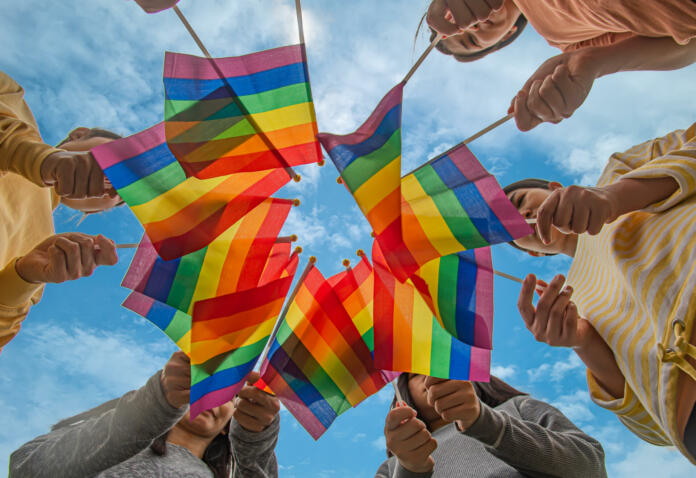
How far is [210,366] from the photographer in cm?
197

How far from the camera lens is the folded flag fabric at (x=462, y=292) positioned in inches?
77.1

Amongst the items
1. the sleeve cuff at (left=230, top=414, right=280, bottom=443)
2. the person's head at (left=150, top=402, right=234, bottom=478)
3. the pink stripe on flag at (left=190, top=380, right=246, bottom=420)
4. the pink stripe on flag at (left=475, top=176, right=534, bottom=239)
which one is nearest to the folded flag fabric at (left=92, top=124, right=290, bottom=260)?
the pink stripe on flag at (left=190, top=380, right=246, bottom=420)

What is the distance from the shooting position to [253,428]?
208 cm

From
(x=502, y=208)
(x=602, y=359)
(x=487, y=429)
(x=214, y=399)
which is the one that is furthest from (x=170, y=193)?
(x=602, y=359)

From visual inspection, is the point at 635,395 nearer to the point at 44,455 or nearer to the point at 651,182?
the point at 651,182

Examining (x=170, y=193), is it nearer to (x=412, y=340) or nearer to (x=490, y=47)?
(x=412, y=340)

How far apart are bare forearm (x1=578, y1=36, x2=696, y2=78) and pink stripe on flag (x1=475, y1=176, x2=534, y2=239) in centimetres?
52

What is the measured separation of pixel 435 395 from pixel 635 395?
69 cm

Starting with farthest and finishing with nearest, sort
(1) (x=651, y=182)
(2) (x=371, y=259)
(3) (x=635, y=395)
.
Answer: (2) (x=371, y=259), (3) (x=635, y=395), (1) (x=651, y=182)

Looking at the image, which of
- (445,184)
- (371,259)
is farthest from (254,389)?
(445,184)

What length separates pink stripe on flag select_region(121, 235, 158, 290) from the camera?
199 centimetres

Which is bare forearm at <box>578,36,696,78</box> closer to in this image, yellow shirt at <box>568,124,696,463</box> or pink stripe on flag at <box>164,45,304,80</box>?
yellow shirt at <box>568,124,696,463</box>

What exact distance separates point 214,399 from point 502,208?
4.47ft

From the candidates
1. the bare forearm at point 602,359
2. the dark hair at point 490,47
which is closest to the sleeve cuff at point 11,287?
the bare forearm at point 602,359
